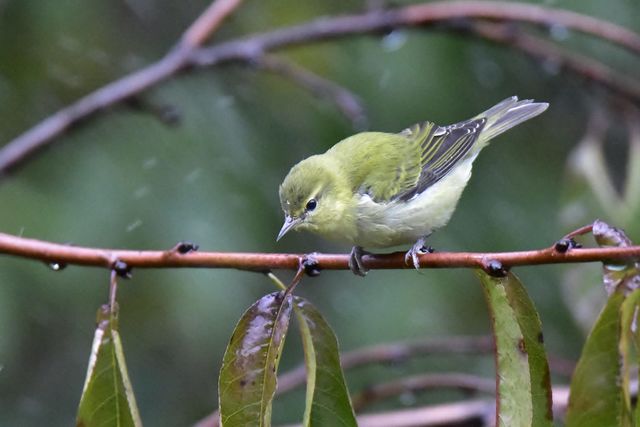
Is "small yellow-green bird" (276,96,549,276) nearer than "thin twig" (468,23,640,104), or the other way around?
"small yellow-green bird" (276,96,549,276)

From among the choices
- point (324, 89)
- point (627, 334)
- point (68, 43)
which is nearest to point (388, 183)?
point (324, 89)

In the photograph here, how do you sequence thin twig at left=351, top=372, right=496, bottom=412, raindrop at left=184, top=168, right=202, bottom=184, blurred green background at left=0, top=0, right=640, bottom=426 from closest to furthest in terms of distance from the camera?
thin twig at left=351, top=372, right=496, bottom=412 < blurred green background at left=0, top=0, right=640, bottom=426 < raindrop at left=184, top=168, right=202, bottom=184

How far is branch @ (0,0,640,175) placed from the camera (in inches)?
138

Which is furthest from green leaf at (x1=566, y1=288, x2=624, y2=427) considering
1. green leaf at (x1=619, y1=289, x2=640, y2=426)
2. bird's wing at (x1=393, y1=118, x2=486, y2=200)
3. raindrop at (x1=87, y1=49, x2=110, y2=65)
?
raindrop at (x1=87, y1=49, x2=110, y2=65)

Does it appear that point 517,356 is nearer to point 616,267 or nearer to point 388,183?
point 616,267

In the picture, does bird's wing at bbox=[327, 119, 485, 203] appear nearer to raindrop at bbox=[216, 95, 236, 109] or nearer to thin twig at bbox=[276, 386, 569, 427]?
thin twig at bbox=[276, 386, 569, 427]

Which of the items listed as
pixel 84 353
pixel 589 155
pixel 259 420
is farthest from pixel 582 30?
pixel 84 353

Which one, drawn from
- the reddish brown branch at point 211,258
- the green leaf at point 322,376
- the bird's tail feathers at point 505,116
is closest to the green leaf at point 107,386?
the reddish brown branch at point 211,258

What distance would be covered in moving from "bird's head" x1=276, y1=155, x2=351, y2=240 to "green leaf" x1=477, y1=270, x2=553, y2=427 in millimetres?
1338

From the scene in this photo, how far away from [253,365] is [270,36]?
7.82ft

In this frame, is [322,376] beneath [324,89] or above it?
beneath

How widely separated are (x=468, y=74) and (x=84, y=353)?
8.98 feet

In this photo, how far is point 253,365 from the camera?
188 centimetres

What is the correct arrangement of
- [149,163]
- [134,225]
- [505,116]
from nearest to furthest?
[505,116] < [134,225] < [149,163]
